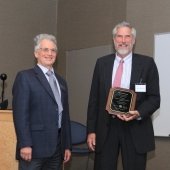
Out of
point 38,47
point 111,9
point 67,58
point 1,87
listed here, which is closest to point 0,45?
point 1,87

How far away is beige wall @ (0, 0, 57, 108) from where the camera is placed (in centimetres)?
539

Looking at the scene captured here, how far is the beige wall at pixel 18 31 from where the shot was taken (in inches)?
212

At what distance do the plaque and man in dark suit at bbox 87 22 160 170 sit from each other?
1.7 inches

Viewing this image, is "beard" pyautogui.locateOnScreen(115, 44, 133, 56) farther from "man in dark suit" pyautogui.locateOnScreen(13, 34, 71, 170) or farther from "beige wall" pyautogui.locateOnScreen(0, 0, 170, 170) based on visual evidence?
"beige wall" pyautogui.locateOnScreen(0, 0, 170, 170)

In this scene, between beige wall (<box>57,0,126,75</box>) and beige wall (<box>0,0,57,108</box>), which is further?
beige wall (<box>0,0,57,108</box>)

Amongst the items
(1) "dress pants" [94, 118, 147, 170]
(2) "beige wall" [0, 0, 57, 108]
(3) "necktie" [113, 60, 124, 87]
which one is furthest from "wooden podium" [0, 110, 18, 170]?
(2) "beige wall" [0, 0, 57, 108]

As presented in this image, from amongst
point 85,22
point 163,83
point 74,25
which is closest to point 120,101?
point 163,83

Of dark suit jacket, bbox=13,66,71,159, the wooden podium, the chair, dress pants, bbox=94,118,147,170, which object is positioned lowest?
the chair

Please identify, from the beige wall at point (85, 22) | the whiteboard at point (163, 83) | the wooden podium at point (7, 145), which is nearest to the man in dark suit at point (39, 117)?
the wooden podium at point (7, 145)

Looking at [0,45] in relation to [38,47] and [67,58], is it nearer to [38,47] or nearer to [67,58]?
[67,58]

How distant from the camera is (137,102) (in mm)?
2674

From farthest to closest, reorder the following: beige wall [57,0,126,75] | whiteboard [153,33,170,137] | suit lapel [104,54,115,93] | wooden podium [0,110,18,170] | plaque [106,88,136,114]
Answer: beige wall [57,0,126,75], whiteboard [153,33,170,137], wooden podium [0,110,18,170], suit lapel [104,54,115,93], plaque [106,88,136,114]

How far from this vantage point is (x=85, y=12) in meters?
5.72

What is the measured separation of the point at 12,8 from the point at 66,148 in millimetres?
3437
